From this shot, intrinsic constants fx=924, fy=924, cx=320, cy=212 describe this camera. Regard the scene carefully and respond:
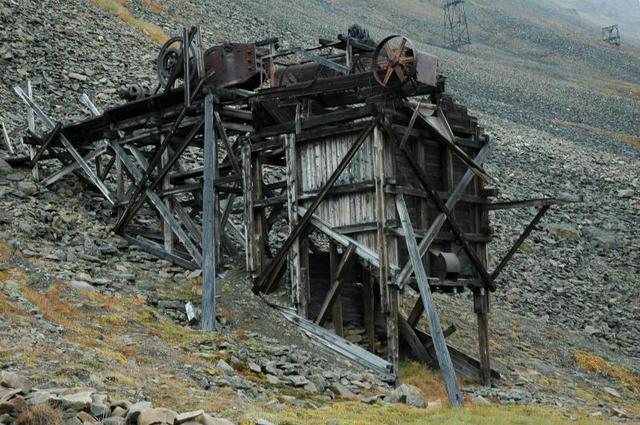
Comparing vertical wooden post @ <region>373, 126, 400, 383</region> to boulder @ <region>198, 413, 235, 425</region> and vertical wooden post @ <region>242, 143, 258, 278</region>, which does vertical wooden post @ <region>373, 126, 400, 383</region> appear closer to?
vertical wooden post @ <region>242, 143, 258, 278</region>

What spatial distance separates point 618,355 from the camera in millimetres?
26500

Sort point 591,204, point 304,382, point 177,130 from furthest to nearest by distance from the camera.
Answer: point 591,204, point 177,130, point 304,382

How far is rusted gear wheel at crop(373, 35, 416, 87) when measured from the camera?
732 inches

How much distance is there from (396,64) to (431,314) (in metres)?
5.17

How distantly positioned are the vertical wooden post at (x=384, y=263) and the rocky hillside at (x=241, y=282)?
0.86m

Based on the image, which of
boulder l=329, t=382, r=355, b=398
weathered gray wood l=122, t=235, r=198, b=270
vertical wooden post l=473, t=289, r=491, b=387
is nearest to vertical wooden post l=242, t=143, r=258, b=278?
weathered gray wood l=122, t=235, r=198, b=270

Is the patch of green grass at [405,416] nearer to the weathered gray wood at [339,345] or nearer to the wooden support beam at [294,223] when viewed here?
the weathered gray wood at [339,345]

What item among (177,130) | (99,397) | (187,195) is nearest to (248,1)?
(187,195)

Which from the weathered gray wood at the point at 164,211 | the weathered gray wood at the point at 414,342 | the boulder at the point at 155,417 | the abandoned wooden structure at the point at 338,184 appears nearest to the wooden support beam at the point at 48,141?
the abandoned wooden structure at the point at 338,184

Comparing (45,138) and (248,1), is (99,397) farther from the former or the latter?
(248,1)

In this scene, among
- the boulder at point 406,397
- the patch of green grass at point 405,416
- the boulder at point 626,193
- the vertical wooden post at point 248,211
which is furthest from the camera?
the boulder at point 626,193

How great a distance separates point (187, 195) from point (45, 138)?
15.2 feet

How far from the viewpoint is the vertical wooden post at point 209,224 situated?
19.0 m

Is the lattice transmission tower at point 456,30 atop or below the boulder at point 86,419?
atop
